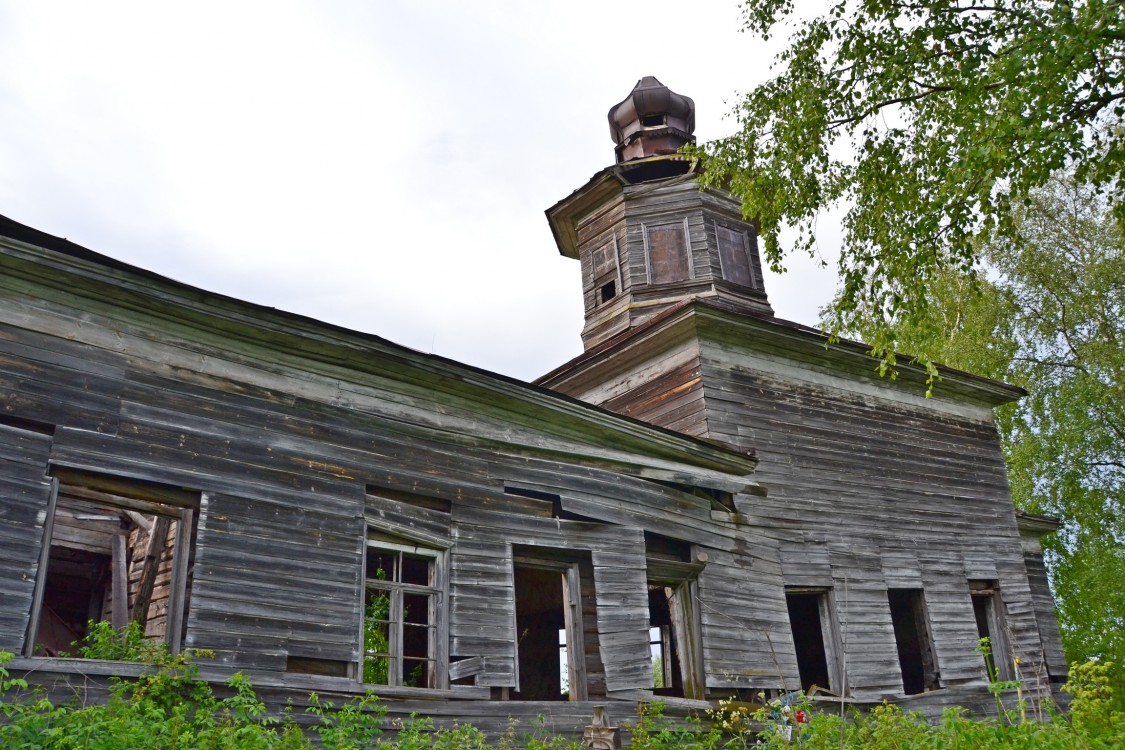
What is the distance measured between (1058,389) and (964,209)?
16.6 m

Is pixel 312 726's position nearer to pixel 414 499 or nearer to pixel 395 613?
pixel 395 613

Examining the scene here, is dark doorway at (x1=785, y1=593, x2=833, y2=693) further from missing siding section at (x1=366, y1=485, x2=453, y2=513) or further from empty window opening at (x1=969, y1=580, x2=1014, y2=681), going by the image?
missing siding section at (x1=366, y1=485, x2=453, y2=513)

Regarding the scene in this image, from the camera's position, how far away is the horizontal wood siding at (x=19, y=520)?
286 inches

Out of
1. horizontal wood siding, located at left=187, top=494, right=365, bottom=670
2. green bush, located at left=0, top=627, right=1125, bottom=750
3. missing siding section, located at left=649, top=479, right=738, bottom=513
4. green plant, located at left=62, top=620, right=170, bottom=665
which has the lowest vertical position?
green bush, located at left=0, top=627, right=1125, bottom=750

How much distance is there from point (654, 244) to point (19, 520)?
12353mm

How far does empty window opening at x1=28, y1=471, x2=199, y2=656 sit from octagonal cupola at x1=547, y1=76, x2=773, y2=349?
868cm

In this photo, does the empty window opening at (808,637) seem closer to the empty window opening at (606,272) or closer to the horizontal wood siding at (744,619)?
the horizontal wood siding at (744,619)

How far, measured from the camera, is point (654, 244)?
17.8 meters

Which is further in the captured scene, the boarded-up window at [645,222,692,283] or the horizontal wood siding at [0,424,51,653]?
the boarded-up window at [645,222,692,283]

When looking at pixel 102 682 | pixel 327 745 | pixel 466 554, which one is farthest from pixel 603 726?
pixel 102 682

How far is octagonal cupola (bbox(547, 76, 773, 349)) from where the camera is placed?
17.3 m

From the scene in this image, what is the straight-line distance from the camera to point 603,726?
10.2m

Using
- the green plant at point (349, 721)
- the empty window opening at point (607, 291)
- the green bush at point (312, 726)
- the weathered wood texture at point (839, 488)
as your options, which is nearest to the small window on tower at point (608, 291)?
the empty window opening at point (607, 291)

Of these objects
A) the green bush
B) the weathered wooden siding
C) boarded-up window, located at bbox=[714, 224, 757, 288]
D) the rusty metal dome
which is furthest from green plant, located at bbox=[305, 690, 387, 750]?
the rusty metal dome
